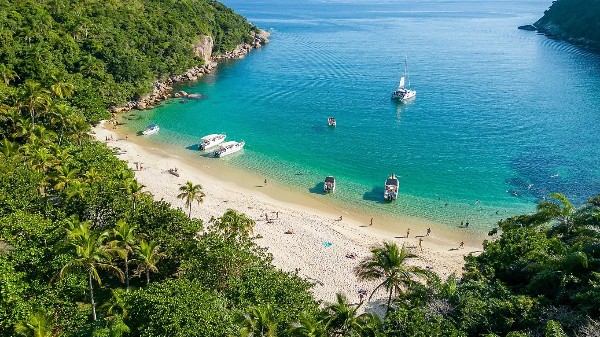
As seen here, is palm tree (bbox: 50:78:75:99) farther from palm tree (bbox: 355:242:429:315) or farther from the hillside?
palm tree (bbox: 355:242:429:315)

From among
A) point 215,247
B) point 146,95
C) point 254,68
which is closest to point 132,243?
point 215,247

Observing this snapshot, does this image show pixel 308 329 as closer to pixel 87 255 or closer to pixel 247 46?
pixel 87 255

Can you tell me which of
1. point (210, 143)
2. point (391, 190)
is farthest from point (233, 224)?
point (210, 143)

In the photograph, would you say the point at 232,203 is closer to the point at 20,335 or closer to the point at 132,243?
the point at 132,243

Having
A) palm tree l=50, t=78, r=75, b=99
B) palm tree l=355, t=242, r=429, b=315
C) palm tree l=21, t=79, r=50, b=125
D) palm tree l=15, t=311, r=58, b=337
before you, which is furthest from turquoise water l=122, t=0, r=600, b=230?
palm tree l=15, t=311, r=58, b=337

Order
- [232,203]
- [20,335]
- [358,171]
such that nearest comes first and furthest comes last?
[20,335], [232,203], [358,171]

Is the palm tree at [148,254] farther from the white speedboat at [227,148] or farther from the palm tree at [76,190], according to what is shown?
the white speedboat at [227,148]
